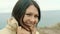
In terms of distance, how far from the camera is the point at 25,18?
1035 millimetres

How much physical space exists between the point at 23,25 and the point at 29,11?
0.08 metres

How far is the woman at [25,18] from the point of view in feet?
3.36

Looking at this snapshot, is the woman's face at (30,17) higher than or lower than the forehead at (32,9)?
lower

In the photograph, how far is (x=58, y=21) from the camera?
7.70ft

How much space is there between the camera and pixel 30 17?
1.03 meters

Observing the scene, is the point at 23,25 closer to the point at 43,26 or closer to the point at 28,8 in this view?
the point at 28,8

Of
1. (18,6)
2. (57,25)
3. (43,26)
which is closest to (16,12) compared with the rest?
(18,6)

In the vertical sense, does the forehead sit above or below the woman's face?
above

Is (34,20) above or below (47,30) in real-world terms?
above

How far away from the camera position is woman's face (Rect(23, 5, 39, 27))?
1025 mm

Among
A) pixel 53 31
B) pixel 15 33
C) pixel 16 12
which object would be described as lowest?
pixel 53 31

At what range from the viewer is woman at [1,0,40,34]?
102 centimetres

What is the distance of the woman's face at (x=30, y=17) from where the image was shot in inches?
40.4

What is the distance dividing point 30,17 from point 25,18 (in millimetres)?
28
